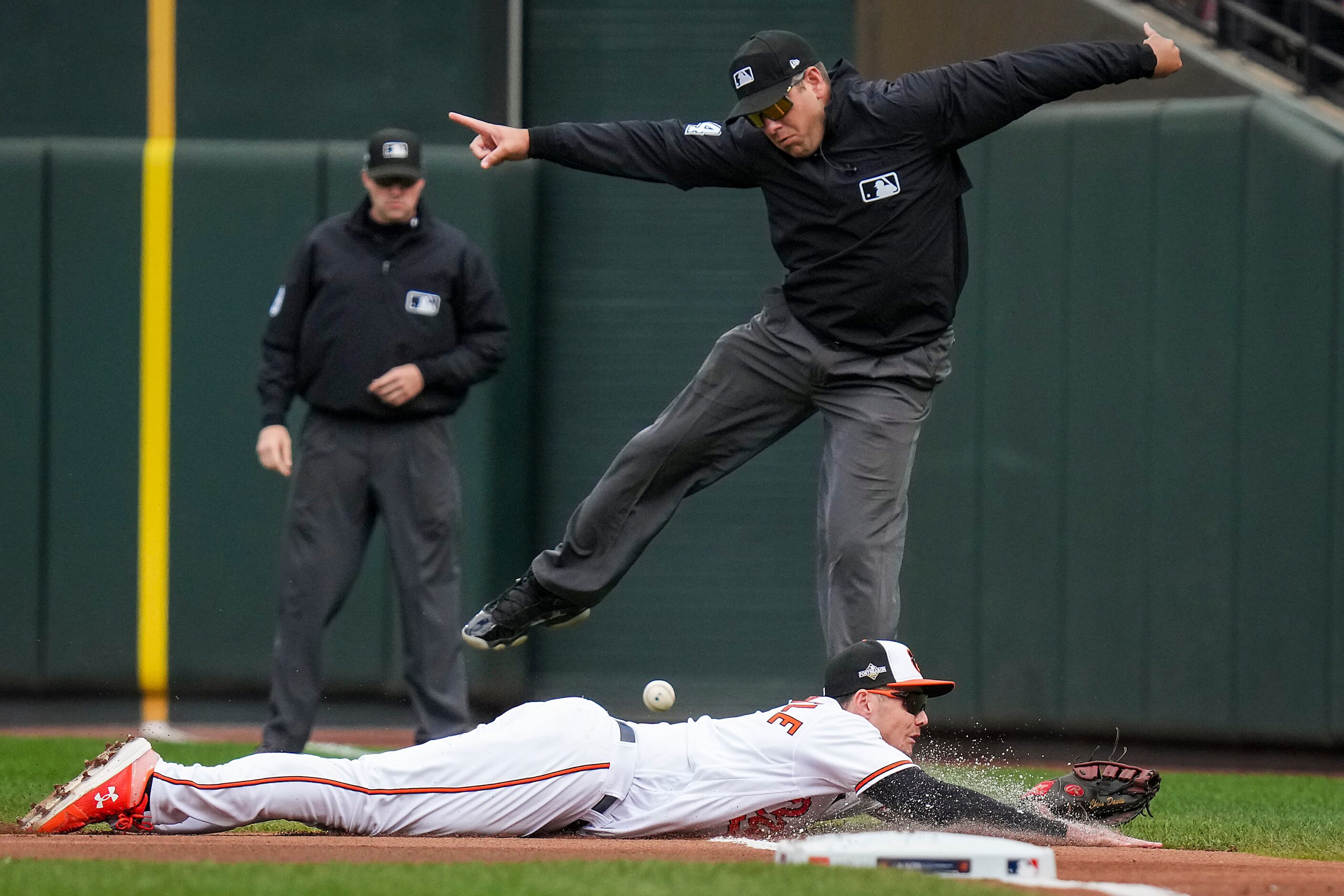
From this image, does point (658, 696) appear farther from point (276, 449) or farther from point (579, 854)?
point (276, 449)

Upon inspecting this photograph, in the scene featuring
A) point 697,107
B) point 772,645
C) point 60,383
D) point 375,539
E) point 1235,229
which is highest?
point 697,107

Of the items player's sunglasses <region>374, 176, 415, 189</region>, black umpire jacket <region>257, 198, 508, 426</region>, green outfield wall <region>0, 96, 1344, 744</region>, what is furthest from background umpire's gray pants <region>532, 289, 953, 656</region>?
green outfield wall <region>0, 96, 1344, 744</region>

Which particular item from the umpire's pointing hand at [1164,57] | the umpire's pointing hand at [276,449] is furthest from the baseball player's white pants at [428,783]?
the umpire's pointing hand at [1164,57]

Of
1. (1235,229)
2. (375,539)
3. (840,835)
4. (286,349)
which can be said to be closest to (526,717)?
(840,835)

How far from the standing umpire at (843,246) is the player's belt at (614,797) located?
0.68m

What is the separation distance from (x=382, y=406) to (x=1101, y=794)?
117 inches

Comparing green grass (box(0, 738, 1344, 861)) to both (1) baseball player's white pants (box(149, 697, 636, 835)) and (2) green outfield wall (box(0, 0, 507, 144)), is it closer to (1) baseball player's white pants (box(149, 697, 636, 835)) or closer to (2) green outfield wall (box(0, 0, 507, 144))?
(1) baseball player's white pants (box(149, 697, 636, 835))

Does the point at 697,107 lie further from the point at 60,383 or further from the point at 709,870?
the point at 709,870

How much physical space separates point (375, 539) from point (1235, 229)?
14.1 ft

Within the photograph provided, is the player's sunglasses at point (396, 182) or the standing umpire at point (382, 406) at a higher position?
the player's sunglasses at point (396, 182)

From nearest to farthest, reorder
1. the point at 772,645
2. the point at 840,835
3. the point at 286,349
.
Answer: the point at 840,835, the point at 286,349, the point at 772,645

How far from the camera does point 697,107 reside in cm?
886

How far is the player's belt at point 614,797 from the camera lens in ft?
15.5

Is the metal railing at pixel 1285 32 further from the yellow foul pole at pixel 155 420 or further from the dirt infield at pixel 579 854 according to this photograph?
the yellow foul pole at pixel 155 420
